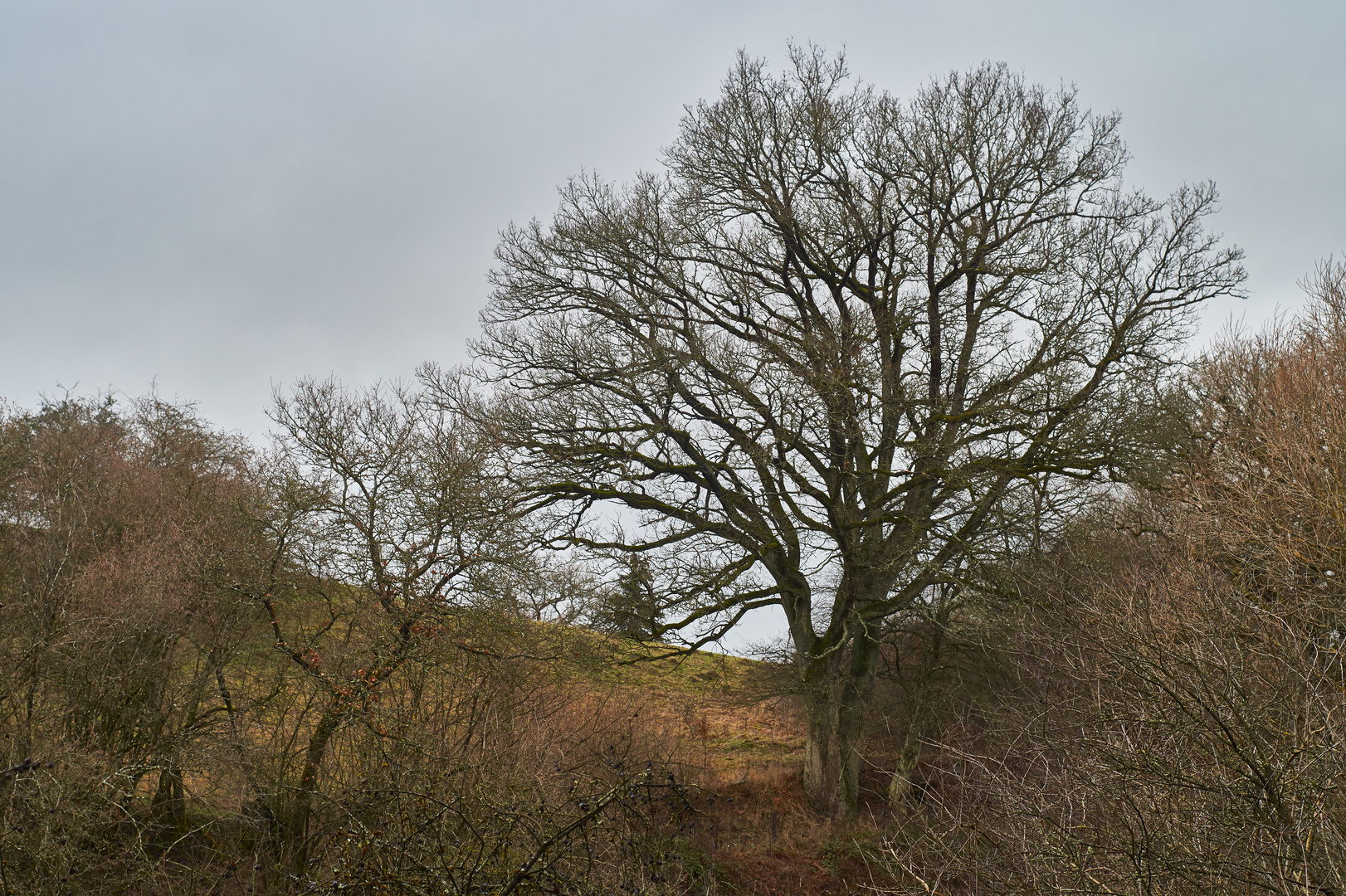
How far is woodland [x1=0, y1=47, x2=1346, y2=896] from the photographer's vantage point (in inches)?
380

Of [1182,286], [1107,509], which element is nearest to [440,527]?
[1107,509]

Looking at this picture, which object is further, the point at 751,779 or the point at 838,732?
the point at 751,779

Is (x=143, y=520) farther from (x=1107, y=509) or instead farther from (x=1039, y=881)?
(x=1107, y=509)

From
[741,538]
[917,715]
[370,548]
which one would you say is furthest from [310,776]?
[917,715]

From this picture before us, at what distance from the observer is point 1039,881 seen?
6340 millimetres

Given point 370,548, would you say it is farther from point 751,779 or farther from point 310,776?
point 751,779

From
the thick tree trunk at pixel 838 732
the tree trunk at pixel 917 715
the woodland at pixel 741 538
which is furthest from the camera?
the tree trunk at pixel 917 715

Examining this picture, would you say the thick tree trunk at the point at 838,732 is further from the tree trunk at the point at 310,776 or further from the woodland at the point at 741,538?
the tree trunk at the point at 310,776

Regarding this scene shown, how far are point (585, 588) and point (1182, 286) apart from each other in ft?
37.6

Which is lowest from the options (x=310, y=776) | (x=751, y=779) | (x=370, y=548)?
(x=751, y=779)

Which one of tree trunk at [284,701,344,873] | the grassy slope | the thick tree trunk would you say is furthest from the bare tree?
the thick tree trunk

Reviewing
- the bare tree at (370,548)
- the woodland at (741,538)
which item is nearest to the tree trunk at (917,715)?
the woodland at (741,538)

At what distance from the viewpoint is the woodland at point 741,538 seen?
9.66 meters

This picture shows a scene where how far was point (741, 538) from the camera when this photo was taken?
1402cm
